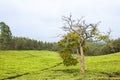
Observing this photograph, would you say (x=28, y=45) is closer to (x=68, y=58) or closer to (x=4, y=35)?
(x=4, y=35)

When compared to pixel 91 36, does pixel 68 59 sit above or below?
below

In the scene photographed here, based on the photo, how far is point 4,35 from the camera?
140 meters

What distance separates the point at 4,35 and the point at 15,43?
22922 mm

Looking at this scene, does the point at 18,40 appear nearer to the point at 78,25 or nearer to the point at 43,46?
the point at 43,46

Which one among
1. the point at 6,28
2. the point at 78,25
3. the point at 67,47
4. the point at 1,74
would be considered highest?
the point at 6,28

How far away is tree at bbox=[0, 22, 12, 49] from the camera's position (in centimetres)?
13588

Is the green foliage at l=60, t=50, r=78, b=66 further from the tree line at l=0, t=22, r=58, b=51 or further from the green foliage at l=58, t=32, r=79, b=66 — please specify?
the tree line at l=0, t=22, r=58, b=51

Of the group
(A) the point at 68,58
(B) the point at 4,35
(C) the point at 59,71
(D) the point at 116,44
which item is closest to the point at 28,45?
(B) the point at 4,35

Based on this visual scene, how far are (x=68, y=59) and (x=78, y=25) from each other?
8.04 metres

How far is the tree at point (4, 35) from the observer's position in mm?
135875

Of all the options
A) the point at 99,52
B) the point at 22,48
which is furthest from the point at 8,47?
the point at 99,52

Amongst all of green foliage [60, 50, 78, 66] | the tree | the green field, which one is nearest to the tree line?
the tree

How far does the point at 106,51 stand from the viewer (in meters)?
158

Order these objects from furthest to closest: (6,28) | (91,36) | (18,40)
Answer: (18,40) → (6,28) → (91,36)
